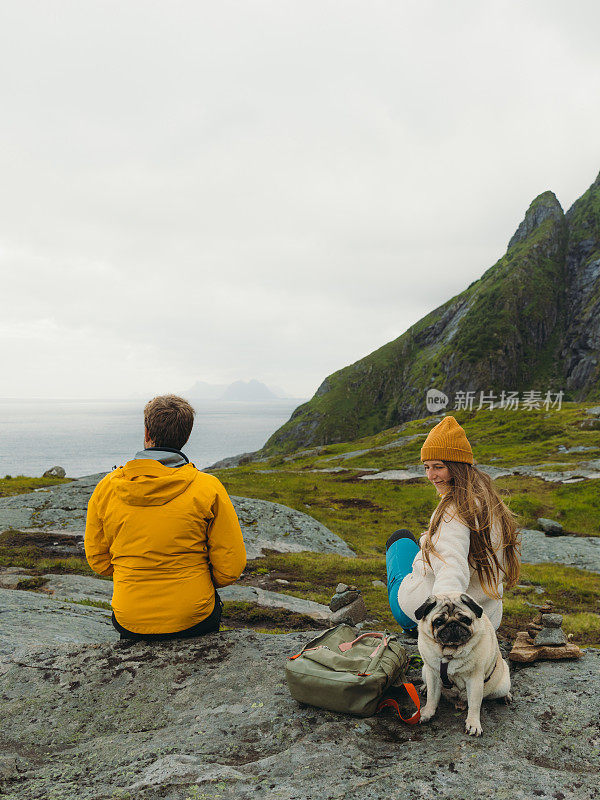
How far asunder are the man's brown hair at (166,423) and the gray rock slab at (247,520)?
17110 mm

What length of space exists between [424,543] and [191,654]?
397cm

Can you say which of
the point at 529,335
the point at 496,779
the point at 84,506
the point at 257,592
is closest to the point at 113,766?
the point at 496,779

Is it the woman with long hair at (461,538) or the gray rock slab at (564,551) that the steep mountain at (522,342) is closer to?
the gray rock slab at (564,551)

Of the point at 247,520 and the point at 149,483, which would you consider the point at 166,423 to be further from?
the point at 247,520

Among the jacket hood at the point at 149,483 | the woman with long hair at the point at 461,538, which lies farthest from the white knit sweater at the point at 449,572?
the jacket hood at the point at 149,483

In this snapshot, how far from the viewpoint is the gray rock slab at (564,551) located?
2501 cm

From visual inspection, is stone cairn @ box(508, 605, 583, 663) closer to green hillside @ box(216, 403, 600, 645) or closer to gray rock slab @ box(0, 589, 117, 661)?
green hillside @ box(216, 403, 600, 645)

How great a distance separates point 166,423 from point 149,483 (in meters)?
0.89

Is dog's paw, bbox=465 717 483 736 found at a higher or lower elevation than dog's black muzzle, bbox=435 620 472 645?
lower

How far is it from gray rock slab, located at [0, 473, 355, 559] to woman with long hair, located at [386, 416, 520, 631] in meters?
17.8

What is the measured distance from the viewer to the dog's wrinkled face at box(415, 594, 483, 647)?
439 cm

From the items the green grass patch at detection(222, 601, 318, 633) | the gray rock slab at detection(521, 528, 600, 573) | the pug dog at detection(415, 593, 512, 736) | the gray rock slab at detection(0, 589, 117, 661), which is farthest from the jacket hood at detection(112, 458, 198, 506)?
the gray rock slab at detection(521, 528, 600, 573)

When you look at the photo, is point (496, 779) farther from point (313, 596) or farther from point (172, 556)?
point (313, 596)

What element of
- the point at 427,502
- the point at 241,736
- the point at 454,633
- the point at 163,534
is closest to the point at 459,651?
the point at 454,633
